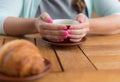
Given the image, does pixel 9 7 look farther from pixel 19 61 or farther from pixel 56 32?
pixel 19 61

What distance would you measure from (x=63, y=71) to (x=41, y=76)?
111mm

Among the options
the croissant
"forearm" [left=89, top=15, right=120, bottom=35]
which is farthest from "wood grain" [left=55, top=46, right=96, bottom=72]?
"forearm" [left=89, top=15, right=120, bottom=35]

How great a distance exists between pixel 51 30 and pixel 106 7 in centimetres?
57

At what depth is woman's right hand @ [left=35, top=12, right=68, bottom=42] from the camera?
975 mm

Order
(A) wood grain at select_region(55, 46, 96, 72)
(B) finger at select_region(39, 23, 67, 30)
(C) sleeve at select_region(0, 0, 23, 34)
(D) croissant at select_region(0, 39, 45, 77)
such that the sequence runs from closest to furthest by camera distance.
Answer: (D) croissant at select_region(0, 39, 45, 77) < (A) wood grain at select_region(55, 46, 96, 72) < (B) finger at select_region(39, 23, 67, 30) < (C) sleeve at select_region(0, 0, 23, 34)

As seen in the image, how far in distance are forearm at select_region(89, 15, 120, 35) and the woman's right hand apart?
258 mm

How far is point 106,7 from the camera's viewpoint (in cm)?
147

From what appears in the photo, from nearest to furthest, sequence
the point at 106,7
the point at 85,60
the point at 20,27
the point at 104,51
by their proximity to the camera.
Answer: the point at 85,60
the point at 104,51
the point at 20,27
the point at 106,7

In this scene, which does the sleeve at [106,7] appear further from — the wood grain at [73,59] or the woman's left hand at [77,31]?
the wood grain at [73,59]

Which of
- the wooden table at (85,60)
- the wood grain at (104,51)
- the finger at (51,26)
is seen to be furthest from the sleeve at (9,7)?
the wood grain at (104,51)

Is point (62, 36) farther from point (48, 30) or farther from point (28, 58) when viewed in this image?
point (28, 58)

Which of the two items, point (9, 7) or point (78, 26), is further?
point (9, 7)

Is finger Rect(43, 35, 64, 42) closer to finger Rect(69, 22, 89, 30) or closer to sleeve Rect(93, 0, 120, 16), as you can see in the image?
finger Rect(69, 22, 89, 30)

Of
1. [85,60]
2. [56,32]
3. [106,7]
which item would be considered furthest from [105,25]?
[85,60]
